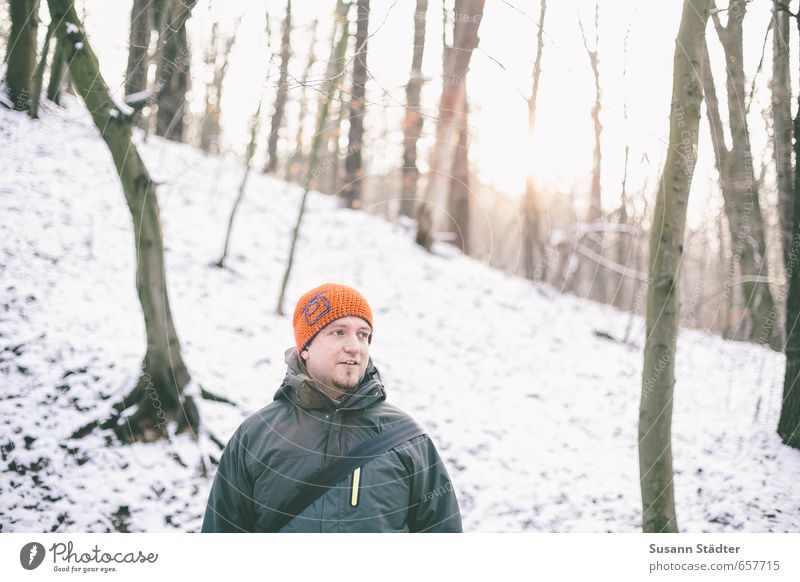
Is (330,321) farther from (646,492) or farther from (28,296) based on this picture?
(28,296)

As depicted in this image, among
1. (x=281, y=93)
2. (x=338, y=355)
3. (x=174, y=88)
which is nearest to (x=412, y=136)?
(x=281, y=93)

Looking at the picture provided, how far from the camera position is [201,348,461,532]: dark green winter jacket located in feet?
5.33

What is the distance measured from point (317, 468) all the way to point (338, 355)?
35cm

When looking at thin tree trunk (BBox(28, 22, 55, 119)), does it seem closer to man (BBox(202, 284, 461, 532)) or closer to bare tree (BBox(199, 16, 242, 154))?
bare tree (BBox(199, 16, 242, 154))

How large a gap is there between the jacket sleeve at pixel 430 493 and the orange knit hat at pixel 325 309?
0.46 meters

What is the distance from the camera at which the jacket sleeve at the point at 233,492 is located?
163cm

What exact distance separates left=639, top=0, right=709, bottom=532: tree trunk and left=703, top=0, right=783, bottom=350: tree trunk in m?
0.46

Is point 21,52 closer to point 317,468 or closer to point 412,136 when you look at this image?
point 317,468

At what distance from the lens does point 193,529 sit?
2.72 m

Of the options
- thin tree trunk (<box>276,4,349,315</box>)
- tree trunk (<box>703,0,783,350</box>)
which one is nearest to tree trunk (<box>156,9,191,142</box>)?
thin tree trunk (<box>276,4,349,315</box>)

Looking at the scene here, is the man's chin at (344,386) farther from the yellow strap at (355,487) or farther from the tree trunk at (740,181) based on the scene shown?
the tree trunk at (740,181)

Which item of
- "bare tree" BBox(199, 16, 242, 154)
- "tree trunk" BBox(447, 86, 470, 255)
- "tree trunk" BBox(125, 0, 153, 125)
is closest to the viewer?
"tree trunk" BBox(125, 0, 153, 125)

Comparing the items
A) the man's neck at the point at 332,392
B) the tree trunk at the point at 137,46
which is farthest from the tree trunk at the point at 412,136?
the man's neck at the point at 332,392

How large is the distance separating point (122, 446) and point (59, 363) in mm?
633
